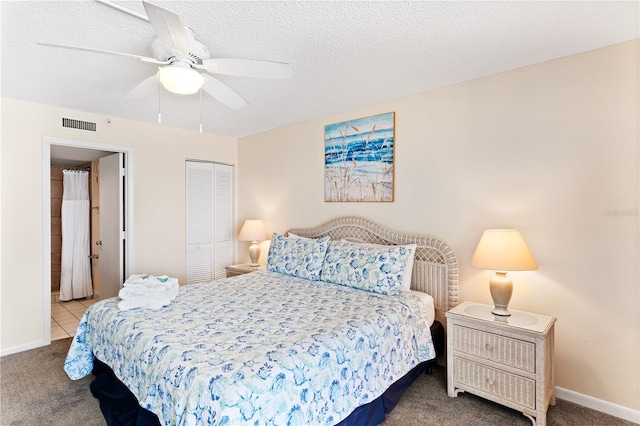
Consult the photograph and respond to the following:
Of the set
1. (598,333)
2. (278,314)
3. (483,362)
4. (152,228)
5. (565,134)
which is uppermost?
(565,134)

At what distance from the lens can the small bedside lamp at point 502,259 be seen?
86.1 inches

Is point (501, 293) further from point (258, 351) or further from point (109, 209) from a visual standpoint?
point (109, 209)

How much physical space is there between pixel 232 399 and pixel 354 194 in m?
2.51

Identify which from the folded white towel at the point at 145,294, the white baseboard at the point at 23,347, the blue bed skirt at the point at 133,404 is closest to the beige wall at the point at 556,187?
the blue bed skirt at the point at 133,404

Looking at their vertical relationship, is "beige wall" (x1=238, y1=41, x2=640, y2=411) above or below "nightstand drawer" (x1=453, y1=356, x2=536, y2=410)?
above

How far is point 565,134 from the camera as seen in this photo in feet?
7.59

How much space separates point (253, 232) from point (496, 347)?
119 inches

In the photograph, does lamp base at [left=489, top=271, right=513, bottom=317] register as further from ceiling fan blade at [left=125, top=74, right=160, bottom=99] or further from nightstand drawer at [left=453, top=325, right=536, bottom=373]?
ceiling fan blade at [left=125, top=74, right=160, bottom=99]

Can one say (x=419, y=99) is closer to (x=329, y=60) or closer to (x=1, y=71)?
(x=329, y=60)

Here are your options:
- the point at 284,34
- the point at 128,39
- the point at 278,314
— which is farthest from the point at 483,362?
the point at 128,39

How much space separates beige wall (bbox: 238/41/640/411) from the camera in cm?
211

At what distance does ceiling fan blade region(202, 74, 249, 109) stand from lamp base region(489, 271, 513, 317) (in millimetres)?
2243

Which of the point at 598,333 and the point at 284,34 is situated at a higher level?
the point at 284,34

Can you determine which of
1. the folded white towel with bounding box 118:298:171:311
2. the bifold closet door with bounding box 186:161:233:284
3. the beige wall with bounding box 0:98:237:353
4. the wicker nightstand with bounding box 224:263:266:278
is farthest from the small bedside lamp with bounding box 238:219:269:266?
the folded white towel with bounding box 118:298:171:311
